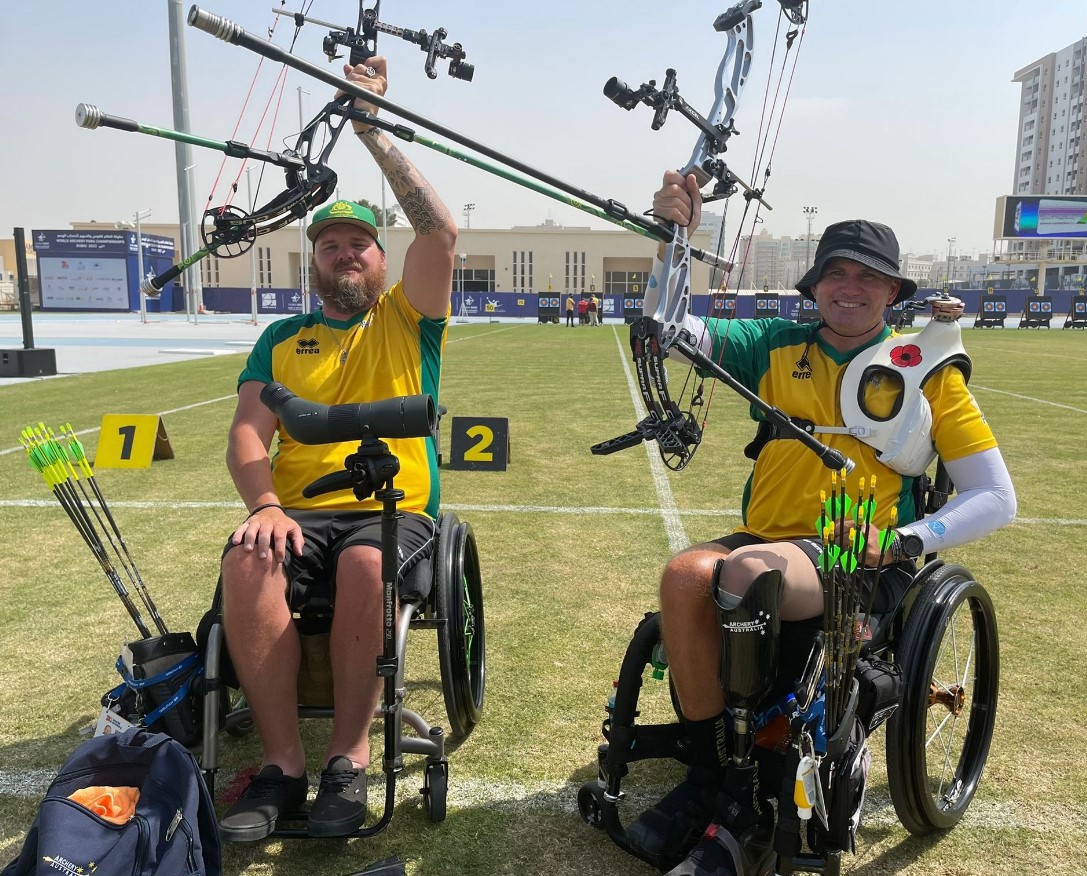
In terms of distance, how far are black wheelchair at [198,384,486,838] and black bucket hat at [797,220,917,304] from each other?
3.88ft

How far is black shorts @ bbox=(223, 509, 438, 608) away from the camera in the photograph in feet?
7.68

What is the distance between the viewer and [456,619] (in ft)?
7.64

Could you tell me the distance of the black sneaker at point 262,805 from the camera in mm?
1954

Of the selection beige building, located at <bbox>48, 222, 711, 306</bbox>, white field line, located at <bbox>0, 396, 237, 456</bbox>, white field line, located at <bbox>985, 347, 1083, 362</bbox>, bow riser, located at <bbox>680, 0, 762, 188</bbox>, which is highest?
beige building, located at <bbox>48, 222, 711, 306</bbox>

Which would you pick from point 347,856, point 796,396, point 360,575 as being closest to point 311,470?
point 360,575

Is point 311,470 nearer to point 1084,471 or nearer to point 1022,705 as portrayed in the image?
point 1022,705

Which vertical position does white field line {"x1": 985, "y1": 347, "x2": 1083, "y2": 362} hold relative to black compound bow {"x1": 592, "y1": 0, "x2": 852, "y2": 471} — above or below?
below

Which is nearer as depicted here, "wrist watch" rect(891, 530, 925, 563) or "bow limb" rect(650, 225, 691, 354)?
"wrist watch" rect(891, 530, 925, 563)

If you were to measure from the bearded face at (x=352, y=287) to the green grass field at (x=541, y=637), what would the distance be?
1366mm

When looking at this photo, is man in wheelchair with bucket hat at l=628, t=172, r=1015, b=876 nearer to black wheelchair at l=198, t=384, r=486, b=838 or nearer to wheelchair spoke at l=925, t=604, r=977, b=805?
wheelchair spoke at l=925, t=604, r=977, b=805

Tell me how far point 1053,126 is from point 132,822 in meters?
140

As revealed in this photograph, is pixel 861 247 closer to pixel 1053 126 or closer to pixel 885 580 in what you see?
pixel 885 580

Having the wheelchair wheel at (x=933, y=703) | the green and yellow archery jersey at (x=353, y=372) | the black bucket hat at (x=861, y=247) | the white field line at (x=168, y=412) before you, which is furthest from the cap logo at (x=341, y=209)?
the white field line at (x=168, y=412)

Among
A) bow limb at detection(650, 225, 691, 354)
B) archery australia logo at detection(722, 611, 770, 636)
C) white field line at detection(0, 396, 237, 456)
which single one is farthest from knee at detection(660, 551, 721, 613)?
white field line at detection(0, 396, 237, 456)
